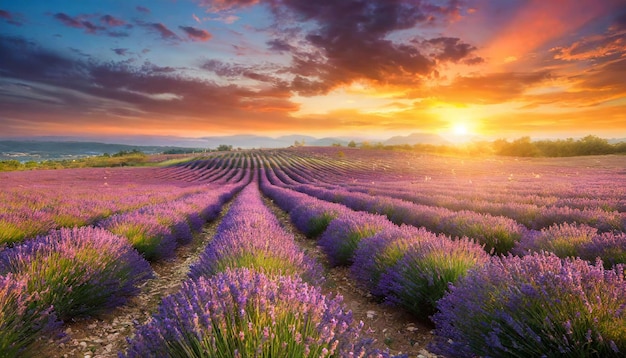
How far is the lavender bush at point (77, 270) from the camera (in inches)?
122

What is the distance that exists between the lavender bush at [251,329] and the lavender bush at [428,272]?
1.74 m

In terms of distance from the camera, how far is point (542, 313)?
1.89m

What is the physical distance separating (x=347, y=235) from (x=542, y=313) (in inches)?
145

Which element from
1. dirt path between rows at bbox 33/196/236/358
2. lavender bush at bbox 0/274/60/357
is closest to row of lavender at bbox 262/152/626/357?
dirt path between rows at bbox 33/196/236/358

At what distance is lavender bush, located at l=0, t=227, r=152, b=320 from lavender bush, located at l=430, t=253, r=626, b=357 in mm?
3425

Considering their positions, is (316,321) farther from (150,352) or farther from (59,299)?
(59,299)

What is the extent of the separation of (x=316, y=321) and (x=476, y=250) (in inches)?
102

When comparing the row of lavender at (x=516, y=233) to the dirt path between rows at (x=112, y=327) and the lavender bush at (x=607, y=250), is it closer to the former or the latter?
the lavender bush at (x=607, y=250)

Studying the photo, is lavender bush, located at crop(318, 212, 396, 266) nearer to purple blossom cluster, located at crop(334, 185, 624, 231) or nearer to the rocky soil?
the rocky soil

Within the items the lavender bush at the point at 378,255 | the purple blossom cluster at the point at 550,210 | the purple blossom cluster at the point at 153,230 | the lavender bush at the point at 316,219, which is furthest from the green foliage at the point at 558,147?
the purple blossom cluster at the point at 153,230

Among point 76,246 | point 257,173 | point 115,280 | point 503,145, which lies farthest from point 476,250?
point 503,145

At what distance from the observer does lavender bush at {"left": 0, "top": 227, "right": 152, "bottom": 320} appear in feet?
10.2

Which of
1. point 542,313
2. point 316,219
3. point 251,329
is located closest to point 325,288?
point 542,313

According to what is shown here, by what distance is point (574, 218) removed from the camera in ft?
18.1
